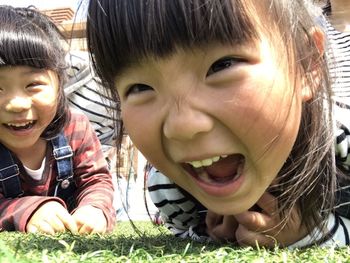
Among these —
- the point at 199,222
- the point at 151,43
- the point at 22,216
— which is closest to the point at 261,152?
the point at 151,43

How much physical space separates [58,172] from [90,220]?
1.23ft

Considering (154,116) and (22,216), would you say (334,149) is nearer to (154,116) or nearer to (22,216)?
(154,116)

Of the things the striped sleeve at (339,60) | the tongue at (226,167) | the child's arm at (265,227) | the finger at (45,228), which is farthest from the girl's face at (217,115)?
the finger at (45,228)

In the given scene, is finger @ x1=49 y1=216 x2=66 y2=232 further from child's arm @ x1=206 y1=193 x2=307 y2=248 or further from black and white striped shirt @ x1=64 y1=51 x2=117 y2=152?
black and white striped shirt @ x1=64 y1=51 x2=117 y2=152

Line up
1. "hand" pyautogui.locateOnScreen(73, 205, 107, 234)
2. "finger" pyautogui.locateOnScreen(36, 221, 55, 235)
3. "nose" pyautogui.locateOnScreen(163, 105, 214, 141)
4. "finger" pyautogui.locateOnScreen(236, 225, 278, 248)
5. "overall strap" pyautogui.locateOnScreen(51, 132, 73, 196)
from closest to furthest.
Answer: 1. "nose" pyautogui.locateOnScreen(163, 105, 214, 141)
2. "finger" pyautogui.locateOnScreen(236, 225, 278, 248)
3. "finger" pyautogui.locateOnScreen(36, 221, 55, 235)
4. "hand" pyautogui.locateOnScreen(73, 205, 107, 234)
5. "overall strap" pyautogui.locateOnScreen(51, 132, 73, 196)

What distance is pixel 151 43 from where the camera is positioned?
2.92 ft

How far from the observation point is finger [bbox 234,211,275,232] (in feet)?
3.65

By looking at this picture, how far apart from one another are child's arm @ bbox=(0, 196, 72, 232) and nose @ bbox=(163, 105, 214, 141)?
0.86 metres

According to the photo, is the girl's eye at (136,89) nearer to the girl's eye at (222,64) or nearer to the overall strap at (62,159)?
the girl's eye at (222,64)

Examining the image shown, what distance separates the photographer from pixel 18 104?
1.76 meters

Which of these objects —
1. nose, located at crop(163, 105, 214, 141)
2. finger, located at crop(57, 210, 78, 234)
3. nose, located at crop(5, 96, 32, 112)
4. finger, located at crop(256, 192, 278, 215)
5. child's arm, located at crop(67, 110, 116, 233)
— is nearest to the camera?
nose, located at crop(163, 105, 214, 141)

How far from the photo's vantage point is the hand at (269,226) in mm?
1085

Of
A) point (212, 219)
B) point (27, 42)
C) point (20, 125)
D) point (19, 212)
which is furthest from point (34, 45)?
point (212, 219)

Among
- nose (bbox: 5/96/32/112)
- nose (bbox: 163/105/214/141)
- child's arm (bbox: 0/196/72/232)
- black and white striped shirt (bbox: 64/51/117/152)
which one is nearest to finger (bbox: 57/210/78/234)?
child's arm (bbox: 0/196/72/232)
